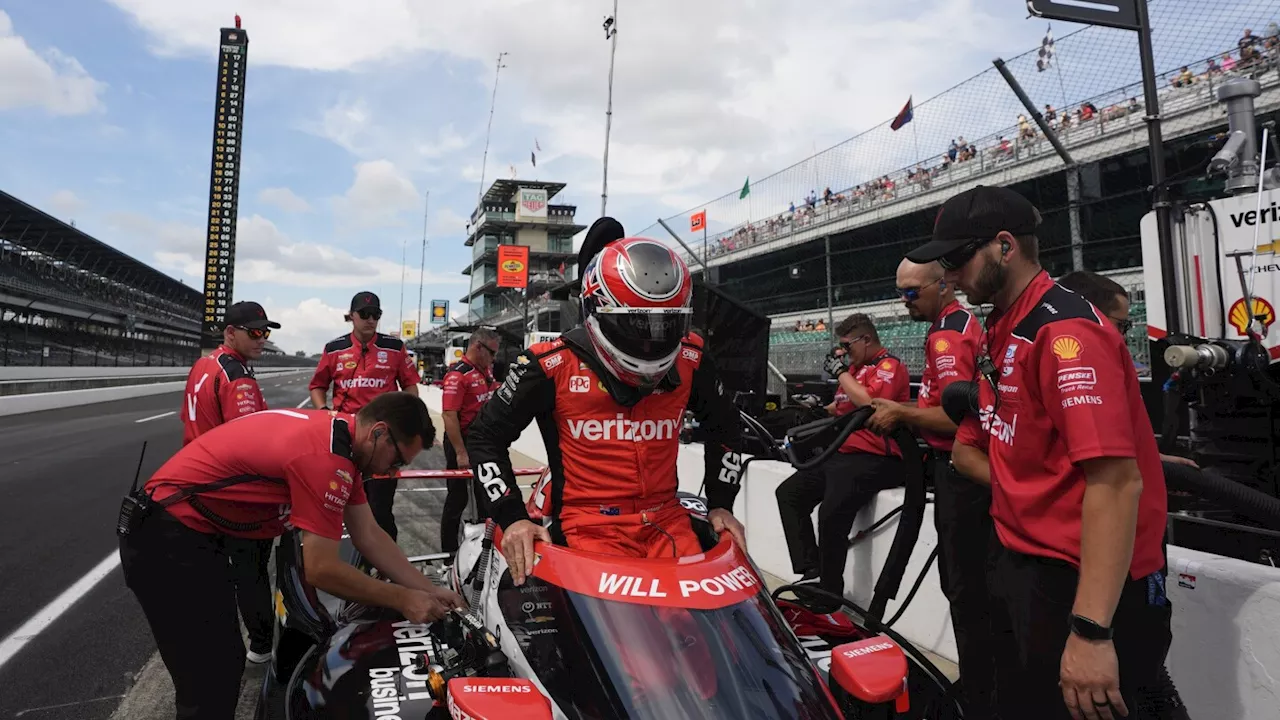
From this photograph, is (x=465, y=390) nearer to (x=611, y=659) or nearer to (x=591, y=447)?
(x=591, y=447)

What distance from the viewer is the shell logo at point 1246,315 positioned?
388 cm

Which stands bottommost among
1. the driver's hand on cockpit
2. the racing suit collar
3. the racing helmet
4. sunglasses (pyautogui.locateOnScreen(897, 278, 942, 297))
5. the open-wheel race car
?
the open-wheel race car

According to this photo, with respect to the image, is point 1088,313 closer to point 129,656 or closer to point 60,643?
point 129,656

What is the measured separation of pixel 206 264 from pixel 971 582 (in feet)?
154

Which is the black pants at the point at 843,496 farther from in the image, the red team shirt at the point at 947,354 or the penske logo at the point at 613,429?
the penske logo at the point at 613,429

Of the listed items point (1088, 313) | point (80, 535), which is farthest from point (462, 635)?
point (80, 535)

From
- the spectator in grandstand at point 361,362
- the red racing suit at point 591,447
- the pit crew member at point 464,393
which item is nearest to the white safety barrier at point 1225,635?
the red racing suit at point 591,447

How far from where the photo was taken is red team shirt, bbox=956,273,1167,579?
1.74m

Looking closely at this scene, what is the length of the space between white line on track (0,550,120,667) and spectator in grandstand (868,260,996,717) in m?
4.61

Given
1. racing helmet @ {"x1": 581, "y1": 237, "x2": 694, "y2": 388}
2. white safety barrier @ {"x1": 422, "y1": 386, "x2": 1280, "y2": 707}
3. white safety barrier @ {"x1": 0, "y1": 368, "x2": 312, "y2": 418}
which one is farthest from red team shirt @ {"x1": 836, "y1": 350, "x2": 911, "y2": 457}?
white safety barrier @ {"x1": 0, "y1": 368, "x2": 312, "y2": 418}

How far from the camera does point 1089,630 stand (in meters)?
1.70

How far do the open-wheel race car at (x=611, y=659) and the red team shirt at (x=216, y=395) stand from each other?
8.54 feet

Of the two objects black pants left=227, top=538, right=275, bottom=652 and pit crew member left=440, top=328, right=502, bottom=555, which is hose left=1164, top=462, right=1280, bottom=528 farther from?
pit crew member left=440, top=328, right=502, bottom=555

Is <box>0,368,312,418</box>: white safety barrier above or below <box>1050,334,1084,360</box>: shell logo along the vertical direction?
below
